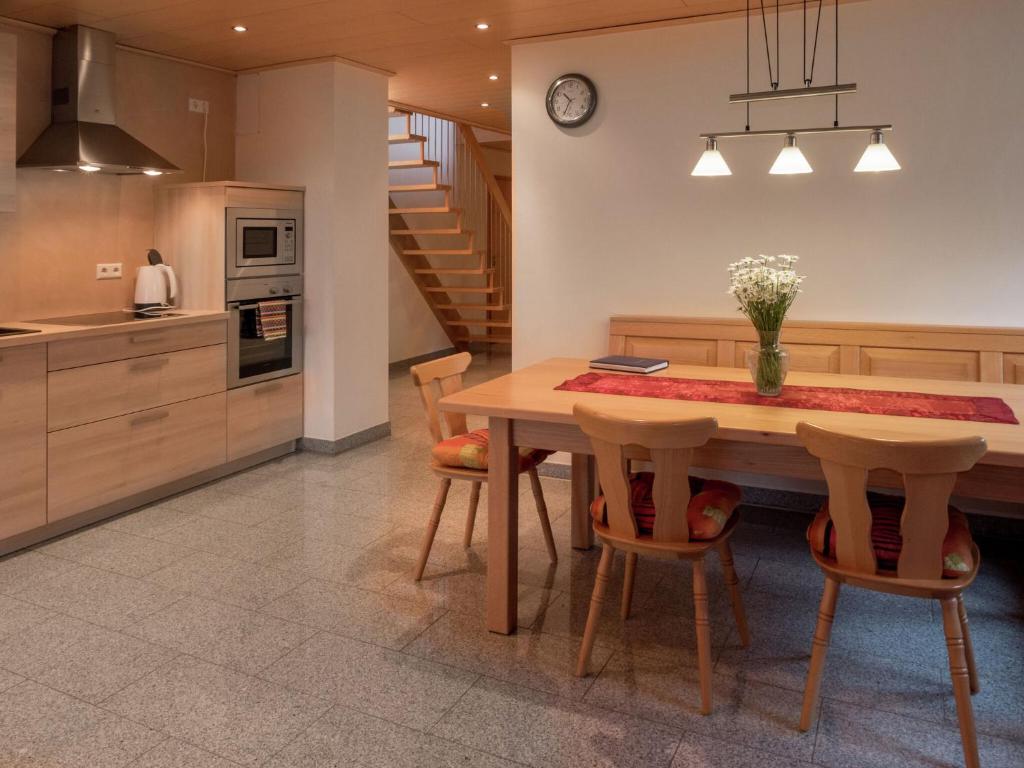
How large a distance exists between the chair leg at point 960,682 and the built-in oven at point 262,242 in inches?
152

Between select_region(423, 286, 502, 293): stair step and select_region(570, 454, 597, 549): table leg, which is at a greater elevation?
Answer: select_region(423, 286, 502, 293): stair step

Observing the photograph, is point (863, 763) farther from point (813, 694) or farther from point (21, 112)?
point (21, 112)

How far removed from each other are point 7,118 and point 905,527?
3.87 metres

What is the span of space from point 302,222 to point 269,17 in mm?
1310

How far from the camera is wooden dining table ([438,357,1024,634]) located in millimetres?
2291

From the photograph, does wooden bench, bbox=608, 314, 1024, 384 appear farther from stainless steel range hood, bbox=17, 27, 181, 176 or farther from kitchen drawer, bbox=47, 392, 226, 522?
stainless steel range hood, bbox=17, 27, 181, 176

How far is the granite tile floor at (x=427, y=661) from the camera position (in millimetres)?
2209

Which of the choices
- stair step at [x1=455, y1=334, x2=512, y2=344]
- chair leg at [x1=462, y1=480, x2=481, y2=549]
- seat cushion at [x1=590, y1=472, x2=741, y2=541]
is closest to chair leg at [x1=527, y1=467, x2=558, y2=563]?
chair leg at [x1=462, y1=480, x2=481, y2=549]

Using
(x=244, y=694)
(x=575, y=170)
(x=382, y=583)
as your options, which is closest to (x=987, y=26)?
(x=575, y=170)

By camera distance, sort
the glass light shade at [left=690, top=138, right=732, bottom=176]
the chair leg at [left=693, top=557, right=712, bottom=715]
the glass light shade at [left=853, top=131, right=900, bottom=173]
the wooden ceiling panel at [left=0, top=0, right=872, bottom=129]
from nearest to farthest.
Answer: the chair leg at [left=693, top=557, right=712, bottom=715]
the glass light shade at [left=853, top=131, right=900, bottom=173]
the glass light shade at [left=690, top=138, right=732, bottom=176]
the wooden ceiling panel at [left=0, top=0, right=872, bottom=129]

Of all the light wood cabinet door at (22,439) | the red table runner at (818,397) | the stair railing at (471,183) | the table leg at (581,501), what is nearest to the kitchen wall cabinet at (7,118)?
the light wood cabinet door at (22,439)

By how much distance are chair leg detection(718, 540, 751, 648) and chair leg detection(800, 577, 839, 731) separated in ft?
1.37

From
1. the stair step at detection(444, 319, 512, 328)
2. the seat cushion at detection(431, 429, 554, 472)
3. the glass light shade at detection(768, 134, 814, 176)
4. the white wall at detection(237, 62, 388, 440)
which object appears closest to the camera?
the glass light shade at detection(768, 134, 814, 176)

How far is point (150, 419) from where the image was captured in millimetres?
4164
